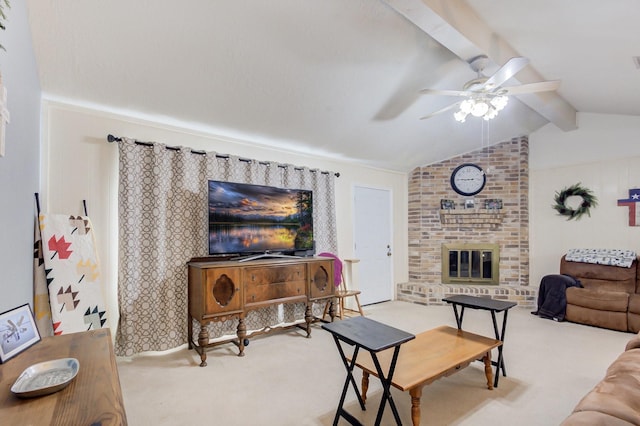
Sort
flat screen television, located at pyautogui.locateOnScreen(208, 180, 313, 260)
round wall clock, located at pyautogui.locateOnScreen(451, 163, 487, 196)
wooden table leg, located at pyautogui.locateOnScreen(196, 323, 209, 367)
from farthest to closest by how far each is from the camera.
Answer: round wall clock, located at pyautogui.locateOnScreen(451, 163, 487, 196)
flat screen television, located at pyautogui.locateOnScreen(208, 180, 313, 260)
wooden table leg, located at pyautogui.locateOnScreen(196, 323, 209, 367)

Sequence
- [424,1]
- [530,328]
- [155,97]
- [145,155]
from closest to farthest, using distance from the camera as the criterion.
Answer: [424,1] → [155,97] → [145,155] → [530,328]

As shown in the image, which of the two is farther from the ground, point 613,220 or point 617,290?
point 613,220

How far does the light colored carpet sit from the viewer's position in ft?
6.81

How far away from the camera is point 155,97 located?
110 inches

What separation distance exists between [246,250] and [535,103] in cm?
372

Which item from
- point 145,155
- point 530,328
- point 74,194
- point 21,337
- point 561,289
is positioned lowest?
point 530,328

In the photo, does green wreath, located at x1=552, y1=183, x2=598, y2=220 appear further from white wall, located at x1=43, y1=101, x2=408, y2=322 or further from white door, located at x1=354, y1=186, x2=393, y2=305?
white wall, located at x1=43, y1=101, x2=408, y2=322

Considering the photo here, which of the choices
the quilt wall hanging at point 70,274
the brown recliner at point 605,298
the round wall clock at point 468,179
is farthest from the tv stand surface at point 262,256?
the brown recliner at point 605,298

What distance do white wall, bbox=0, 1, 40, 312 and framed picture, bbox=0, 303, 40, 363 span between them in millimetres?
Result: 278

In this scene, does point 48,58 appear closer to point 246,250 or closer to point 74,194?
point 74,194

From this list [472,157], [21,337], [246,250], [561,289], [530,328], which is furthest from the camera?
[472,157]

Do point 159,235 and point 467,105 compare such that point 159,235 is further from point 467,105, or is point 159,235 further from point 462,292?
point 462,292

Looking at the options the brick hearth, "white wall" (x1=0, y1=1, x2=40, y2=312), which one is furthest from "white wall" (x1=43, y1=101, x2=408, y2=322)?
the brick hearth

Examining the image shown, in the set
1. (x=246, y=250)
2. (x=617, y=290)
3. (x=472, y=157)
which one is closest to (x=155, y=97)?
(x=246, y=250)
